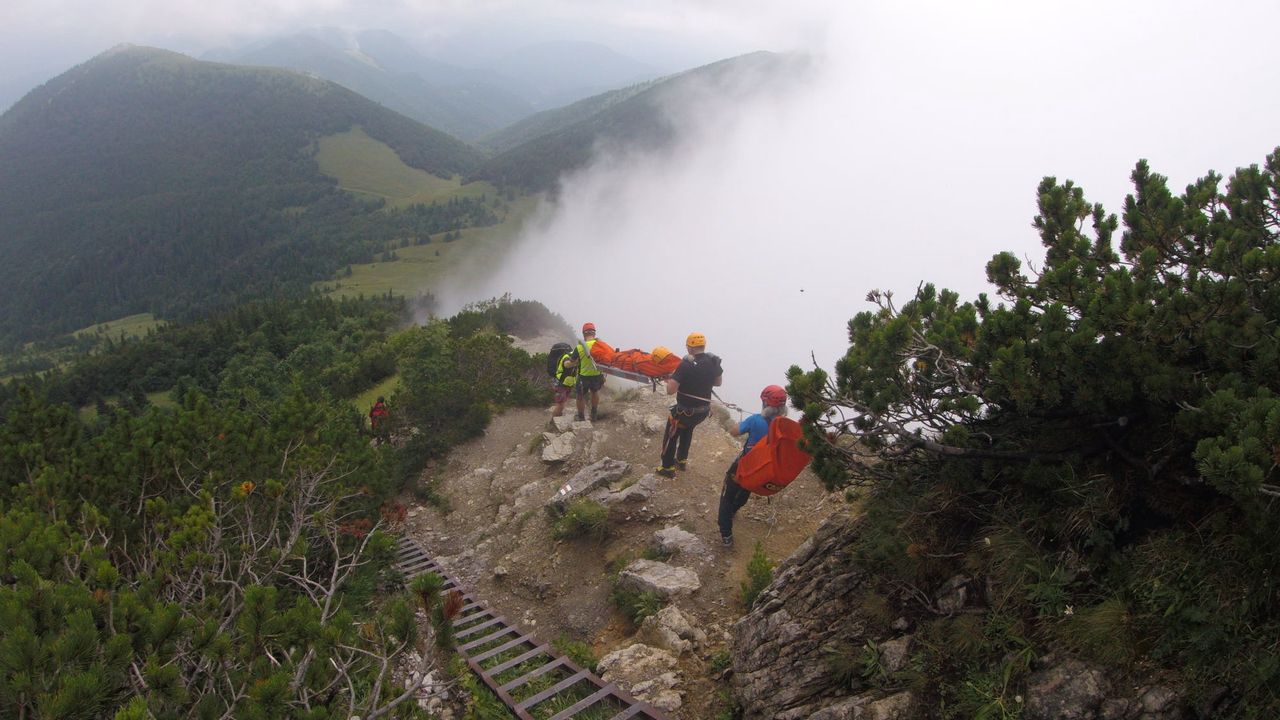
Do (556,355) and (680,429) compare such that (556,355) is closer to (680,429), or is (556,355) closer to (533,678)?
(680,429)

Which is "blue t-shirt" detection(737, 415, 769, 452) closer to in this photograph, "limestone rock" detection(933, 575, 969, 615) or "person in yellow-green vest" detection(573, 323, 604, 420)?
"limestone rock" detection(933, 575, 969, 615)

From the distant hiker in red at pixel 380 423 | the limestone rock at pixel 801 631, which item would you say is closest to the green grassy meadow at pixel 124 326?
the distant hiker in red at pixel 380 423

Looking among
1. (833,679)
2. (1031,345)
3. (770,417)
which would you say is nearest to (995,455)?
(1031,345)

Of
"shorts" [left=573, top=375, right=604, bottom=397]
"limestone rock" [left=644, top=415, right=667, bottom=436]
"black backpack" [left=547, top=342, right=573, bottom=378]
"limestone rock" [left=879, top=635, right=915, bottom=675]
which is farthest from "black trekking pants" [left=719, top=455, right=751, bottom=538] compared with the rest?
"black backpack" [left=547, top=342, right=573, bottom=378]

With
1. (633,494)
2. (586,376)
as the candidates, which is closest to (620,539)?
(633,494)

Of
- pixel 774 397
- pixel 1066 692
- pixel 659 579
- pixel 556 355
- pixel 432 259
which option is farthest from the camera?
pixel 432 259

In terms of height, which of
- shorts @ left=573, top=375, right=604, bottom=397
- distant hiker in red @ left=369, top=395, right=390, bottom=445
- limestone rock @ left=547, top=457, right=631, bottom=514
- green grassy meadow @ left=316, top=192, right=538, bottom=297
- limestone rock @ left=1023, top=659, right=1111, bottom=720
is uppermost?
limestone rock @ left=1023, top=659, right=1111, bottom=720
